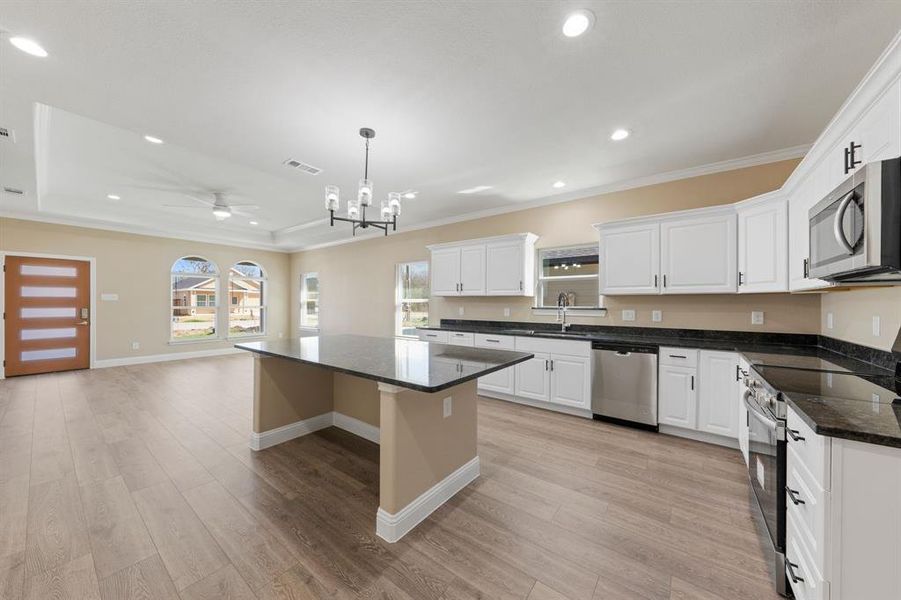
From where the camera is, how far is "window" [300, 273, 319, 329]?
879cm

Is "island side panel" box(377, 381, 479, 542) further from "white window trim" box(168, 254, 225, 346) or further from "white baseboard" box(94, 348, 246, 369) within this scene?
"white window trim" box(168, 254, 225, 346)

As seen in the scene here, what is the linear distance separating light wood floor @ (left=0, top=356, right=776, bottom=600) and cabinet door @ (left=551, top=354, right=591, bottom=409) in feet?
1.49

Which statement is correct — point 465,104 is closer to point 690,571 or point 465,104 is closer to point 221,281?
point 690,571

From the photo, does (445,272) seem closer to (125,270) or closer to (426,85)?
(426,85)

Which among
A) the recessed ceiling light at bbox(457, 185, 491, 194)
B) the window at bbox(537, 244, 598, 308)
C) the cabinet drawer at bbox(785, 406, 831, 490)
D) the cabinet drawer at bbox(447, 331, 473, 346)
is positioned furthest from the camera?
the cabinet drawer at bbox(447, 331, 473, 346)

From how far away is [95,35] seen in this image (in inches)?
74.1

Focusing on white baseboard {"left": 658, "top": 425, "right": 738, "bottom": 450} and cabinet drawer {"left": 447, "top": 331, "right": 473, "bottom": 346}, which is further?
cabinet drawer {"left": 447, "top": 331, "right": 473, "bottom": 346}

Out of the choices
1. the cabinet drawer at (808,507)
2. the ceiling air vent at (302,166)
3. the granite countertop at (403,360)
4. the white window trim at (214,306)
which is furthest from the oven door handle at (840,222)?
the white window trim at (214,306)

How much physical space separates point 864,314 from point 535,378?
2.71 metres

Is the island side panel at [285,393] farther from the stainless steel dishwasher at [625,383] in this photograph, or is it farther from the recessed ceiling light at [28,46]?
the stainless steel dishwasher at [625,383]

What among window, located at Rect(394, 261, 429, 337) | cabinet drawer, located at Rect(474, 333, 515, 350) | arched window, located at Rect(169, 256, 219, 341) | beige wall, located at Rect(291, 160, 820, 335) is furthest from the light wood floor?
arched window, located at Rect(169, 256, 219, 341)

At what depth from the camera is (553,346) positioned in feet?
13.2

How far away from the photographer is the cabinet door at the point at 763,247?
275 centimetres

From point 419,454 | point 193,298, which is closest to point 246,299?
point 193,298
